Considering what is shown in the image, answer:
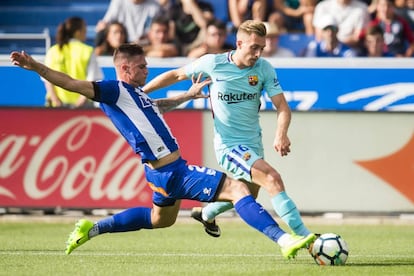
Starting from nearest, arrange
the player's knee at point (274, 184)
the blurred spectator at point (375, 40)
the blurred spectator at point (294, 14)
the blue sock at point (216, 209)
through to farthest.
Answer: the player's knee at point (274, 184) → the blue sock at point (216, 209) → the blurred spectator at point (375, 40) → the blurred spectator at point (294, 14)

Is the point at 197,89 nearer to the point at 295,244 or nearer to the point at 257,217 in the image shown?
the point at 257,217

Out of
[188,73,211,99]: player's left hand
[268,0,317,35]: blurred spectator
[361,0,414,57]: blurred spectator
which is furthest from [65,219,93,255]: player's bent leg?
[268,0,317,35]: blurred spectator

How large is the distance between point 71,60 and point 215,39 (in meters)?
2.10

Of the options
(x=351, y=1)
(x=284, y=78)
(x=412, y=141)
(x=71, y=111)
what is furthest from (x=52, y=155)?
(x=351, y=1)

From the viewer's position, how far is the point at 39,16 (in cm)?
1859

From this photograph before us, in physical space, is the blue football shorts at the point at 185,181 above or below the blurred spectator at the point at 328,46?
above

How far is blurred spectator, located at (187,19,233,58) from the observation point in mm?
15185

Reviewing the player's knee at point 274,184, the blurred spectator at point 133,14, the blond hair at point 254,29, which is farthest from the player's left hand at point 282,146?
the blurred spectator at point 133,14

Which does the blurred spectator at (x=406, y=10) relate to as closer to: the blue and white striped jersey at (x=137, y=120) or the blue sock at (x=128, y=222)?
the blue sock at (x=128, y=222)

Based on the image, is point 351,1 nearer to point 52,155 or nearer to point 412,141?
point 412,141

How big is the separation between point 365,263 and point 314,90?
19.4 feet

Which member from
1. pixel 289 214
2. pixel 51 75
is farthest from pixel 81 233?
pixel 289 214

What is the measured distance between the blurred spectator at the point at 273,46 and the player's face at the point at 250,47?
19.7ft

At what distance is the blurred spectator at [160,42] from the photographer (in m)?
15.5
